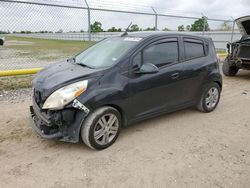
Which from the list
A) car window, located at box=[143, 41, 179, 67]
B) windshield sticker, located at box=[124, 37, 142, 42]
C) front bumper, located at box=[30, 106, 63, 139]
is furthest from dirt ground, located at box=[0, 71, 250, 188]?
windshield sticker, located at box=[124, 37, 142, 42]

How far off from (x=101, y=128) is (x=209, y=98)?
2.68 m

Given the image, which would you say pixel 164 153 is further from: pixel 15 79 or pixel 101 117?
pixel 15 79

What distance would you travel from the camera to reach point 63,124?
3.44 metres

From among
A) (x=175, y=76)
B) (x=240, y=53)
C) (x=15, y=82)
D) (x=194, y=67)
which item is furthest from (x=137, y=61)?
(x=240, y=53)

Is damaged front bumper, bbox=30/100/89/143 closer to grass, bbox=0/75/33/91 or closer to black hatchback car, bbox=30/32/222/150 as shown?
black hatchback car, bbox=30/32/222/150

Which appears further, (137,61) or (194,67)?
(194,67)

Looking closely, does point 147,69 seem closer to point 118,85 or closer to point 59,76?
point 118,85

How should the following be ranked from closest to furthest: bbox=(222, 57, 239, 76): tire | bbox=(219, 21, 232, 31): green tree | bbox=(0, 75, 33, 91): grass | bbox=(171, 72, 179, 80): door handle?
1. bbox=(171, 72, 179, 80): door handle
2. bbox=(0, 75, 33, 91): grass
3. bbox=(222, 57, 239, 76): tire
4. bbox=(219, 21, 232, 31): green tree

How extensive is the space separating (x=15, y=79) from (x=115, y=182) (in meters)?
5.85

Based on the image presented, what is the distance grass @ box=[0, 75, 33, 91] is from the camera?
22.2 feet

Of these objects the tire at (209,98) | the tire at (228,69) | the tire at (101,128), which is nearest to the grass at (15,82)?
the tire at (101,128)

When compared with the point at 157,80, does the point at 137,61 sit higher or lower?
higher

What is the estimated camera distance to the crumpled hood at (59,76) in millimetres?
3486

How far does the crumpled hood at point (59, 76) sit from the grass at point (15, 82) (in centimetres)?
316
